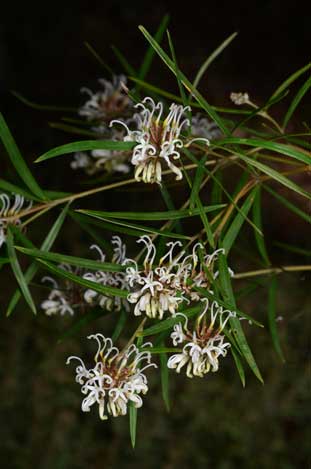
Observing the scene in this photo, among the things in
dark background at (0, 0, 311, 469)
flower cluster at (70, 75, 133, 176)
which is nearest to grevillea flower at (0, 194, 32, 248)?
flower cluster at (70, 75, 133, 176)

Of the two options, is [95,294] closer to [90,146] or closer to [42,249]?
[42,249]

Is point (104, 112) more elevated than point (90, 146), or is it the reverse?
point (104, 112)

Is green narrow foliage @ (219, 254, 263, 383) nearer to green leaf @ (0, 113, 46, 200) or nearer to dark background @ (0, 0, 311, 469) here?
green leaf @ (0, 113, 46, 200)

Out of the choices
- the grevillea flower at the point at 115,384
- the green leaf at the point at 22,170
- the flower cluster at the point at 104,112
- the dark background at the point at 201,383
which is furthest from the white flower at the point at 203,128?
the dark background at the point at 201,383

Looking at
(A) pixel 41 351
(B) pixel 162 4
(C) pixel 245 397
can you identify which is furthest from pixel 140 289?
(B) pixel 162 4

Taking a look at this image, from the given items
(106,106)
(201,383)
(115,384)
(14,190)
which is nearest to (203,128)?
(106,106)

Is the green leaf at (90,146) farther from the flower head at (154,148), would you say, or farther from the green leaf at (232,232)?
the green leaf at (232,232)
